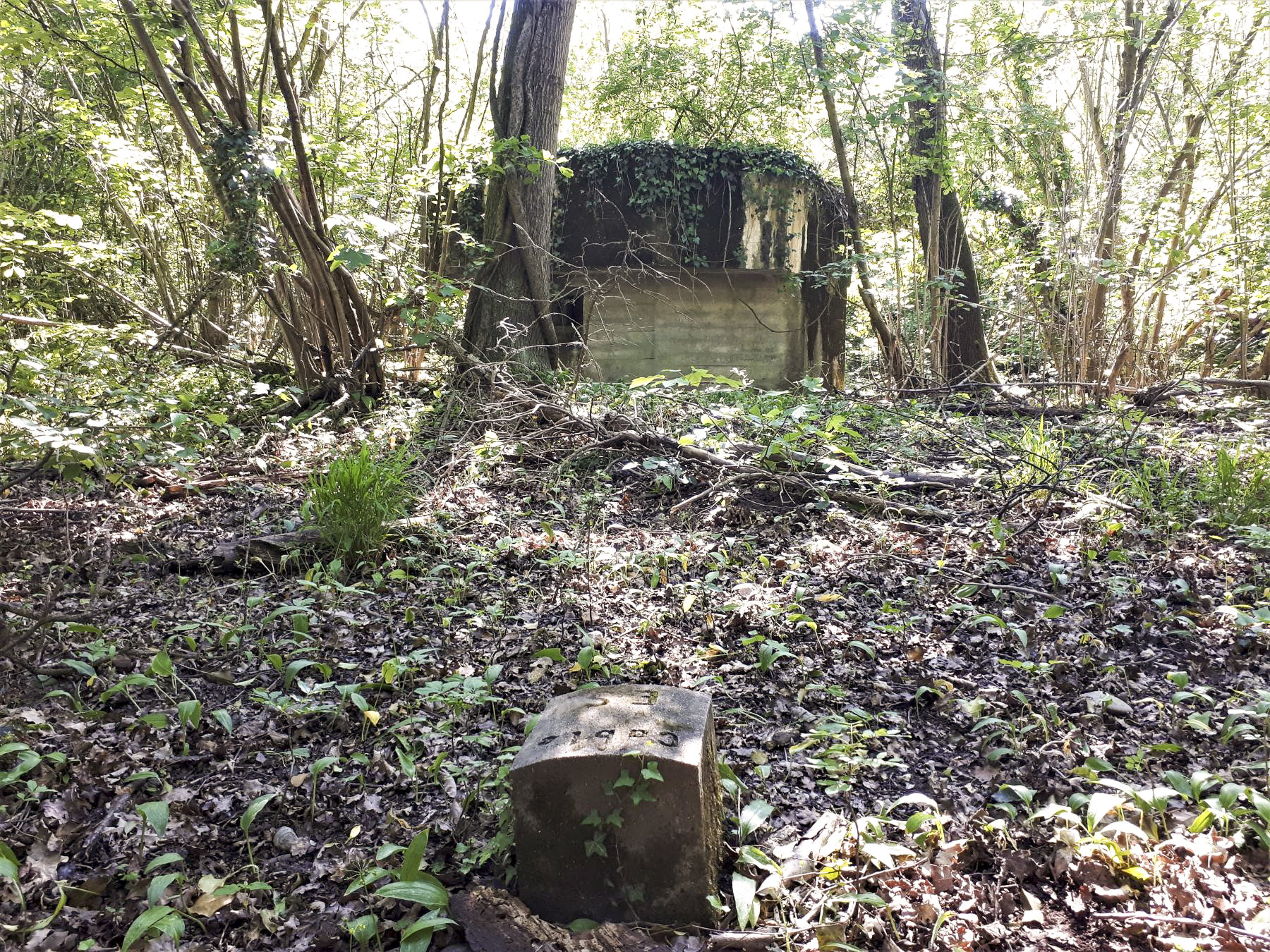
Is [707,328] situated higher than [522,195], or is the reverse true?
[522,195]

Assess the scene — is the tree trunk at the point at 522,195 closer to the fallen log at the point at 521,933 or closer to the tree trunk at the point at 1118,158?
the tree trunk at the point at 1118,158

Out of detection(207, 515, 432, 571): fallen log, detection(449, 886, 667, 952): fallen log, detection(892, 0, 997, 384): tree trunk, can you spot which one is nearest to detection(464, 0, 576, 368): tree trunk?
detection(207, 515, 432, 571): fallen log

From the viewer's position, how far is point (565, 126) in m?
15.2

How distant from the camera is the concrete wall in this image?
385 inches

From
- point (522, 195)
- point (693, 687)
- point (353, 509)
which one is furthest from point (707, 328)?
point (693, 687)

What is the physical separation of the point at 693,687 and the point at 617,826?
107 centimetres

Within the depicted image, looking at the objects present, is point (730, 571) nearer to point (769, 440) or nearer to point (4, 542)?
point (769, 440)

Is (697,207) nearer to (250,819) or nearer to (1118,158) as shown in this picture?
(1118,158)

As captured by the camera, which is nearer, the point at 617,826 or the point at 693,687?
the point at 617,826

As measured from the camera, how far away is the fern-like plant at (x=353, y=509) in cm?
388

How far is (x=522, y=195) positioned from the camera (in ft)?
22.4

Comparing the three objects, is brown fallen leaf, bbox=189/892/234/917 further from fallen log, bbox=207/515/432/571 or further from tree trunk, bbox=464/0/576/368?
tree trunk, bbox=464/0/576/368

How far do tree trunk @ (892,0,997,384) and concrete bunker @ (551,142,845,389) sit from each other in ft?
4.09

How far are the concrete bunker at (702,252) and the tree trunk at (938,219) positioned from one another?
1248 mm
